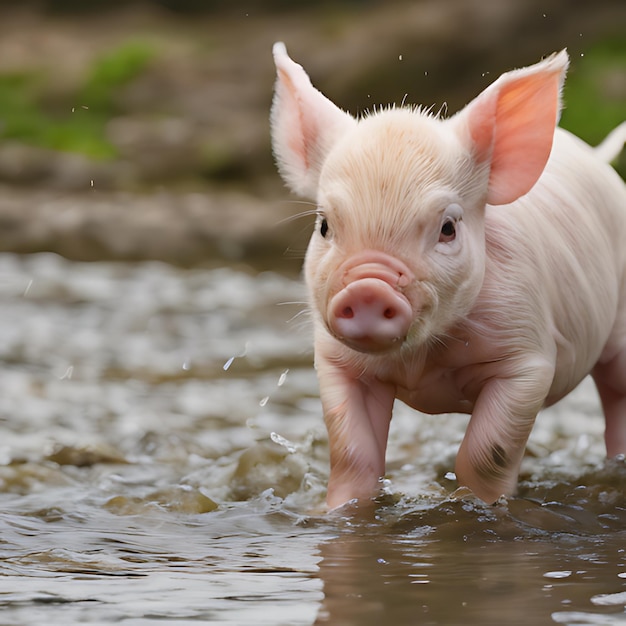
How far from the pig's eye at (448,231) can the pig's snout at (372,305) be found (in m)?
0.27

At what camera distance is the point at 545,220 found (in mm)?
4113

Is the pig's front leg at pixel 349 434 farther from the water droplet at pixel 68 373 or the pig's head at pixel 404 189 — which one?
the water droplet at pixel 68 373

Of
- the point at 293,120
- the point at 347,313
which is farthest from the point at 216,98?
the point at 347,313

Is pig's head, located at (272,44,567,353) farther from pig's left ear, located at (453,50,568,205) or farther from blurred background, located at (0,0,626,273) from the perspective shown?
blurred background, located at (0,0,626,273)

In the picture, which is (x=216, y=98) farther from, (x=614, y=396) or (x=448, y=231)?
(x=448, y=231)

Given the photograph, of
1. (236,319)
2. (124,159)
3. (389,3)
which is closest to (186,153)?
(124,159)

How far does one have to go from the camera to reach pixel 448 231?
138 inches

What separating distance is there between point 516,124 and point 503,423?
2.93ft

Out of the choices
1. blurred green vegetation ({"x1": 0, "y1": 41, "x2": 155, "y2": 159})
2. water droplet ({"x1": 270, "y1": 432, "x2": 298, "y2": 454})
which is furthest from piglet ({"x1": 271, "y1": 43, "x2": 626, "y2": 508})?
blurred green vegetation ({"x1": 0, "y1": 41, "x2": 155, "y2": 159})

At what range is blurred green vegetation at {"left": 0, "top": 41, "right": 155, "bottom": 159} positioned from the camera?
16344 mm

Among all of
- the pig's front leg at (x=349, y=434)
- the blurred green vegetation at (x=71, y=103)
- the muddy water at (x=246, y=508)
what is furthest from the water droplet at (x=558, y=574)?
the blurred green vegetation at (x=71, y=103)

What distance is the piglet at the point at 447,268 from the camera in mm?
3340

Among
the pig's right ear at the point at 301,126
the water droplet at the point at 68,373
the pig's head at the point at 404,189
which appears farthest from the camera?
the water droplet at the point at 68,373

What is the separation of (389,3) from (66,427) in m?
12.9
